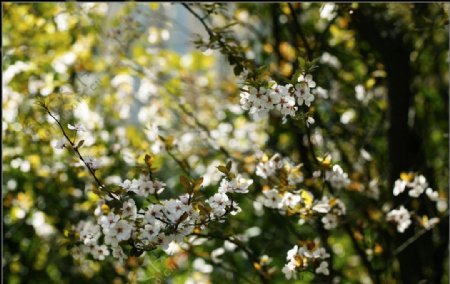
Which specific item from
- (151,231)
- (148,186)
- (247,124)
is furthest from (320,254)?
(247,124)

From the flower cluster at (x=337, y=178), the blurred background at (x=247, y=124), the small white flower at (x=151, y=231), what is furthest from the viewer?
the blurred background at (x=247, y=124)

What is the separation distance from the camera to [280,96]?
1.84m

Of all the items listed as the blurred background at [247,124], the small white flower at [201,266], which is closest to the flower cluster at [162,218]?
the blurred background at [247,124]

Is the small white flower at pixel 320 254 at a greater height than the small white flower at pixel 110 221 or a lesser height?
greater

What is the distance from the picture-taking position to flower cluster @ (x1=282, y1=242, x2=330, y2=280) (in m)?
2.19

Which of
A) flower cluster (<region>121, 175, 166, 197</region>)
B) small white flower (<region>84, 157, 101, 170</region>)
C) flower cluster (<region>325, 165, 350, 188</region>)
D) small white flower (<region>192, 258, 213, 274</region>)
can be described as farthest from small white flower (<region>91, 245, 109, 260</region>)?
small white flower (<region>192, 258, 213, 274</region>)

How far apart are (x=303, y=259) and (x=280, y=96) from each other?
0.67 meters

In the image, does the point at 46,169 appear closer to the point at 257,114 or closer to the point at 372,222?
the point at 372,222

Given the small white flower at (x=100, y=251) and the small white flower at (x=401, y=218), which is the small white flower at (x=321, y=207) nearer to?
the small white flower at (x=401, y=218)

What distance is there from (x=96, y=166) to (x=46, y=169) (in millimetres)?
1970

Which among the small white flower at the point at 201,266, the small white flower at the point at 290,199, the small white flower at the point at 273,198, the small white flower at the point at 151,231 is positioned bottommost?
the small white flower at the point at 201,266

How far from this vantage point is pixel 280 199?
2424 millimetres

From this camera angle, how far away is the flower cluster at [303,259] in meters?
2.19

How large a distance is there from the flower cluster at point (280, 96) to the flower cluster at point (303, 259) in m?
0.56
